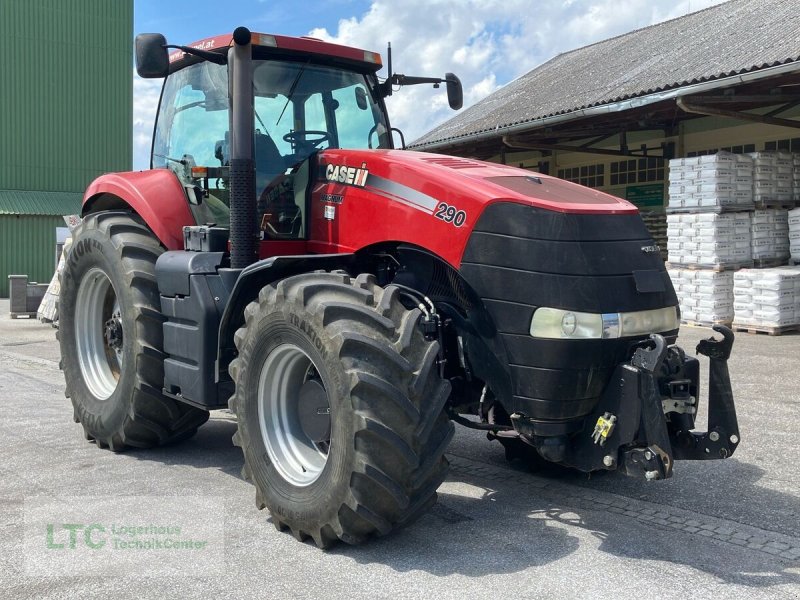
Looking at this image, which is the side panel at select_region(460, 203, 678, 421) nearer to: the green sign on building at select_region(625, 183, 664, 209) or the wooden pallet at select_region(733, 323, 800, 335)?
the wooden pallet at select_region(733, 323, 800, 335)

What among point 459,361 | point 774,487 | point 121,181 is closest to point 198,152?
point 121,181

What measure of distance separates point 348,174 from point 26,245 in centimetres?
2251

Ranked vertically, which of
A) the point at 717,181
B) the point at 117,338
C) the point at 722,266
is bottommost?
the point at 117,338

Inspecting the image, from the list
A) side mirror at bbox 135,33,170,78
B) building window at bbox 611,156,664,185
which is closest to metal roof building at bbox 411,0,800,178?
building window at bbox 611,156,664,185

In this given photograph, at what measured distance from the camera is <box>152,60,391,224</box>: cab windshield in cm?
523

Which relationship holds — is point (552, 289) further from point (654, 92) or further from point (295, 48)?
point (654, 92)

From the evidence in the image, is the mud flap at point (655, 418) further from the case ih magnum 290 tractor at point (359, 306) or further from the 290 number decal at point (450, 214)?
the 290 number decal at point (450, 214)

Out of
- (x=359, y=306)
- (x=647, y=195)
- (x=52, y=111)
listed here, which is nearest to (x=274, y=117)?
(x=359, y=306)

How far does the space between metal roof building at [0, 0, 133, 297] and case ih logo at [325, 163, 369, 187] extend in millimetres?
21971

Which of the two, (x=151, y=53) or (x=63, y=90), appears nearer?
(x=151, y=53)

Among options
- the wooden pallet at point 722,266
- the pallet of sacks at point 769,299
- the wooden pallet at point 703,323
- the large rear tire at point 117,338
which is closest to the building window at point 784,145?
the wooden pallet at point 722,266

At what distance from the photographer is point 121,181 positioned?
6051 mm

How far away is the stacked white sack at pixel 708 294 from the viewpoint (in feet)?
41.1

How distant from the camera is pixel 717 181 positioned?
1229 cm
